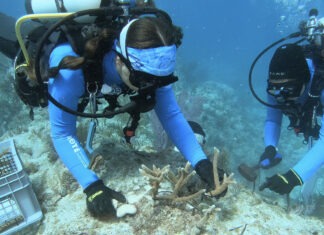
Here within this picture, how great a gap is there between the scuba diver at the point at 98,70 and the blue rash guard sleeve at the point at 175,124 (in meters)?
0.15

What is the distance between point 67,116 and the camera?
311cm

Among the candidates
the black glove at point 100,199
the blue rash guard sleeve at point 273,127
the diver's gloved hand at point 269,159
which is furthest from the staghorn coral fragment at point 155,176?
the blue rash guard sleeve at point 273,127

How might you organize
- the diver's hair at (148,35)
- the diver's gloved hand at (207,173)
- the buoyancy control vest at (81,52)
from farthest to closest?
the diver's gloved hand at (207,173), the buoyancy control vest at (81,52), the diver's hair at (148,35)

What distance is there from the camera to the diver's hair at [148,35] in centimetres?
250

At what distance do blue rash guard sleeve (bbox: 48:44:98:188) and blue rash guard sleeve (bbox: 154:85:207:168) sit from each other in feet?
3.46

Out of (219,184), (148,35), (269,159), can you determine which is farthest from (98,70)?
(269,159)

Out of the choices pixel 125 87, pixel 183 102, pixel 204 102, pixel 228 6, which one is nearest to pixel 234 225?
pixel 125 87

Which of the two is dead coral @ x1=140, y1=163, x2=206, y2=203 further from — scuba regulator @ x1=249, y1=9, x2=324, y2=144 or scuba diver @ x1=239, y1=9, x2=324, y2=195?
scuba regulator @ x1=249, y1=9, x2=324, y2=144

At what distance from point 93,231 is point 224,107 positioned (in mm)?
12756

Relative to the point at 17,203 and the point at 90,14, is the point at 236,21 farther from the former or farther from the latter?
the point at 17,203

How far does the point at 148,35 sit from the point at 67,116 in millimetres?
1266

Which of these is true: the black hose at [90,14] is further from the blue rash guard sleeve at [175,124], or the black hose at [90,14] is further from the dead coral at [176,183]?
the blue rash guard sleeve at [175,124]

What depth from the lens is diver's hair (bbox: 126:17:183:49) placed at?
2498 mm

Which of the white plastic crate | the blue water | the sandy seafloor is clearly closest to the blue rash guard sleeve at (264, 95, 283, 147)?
the sandy seafloor
